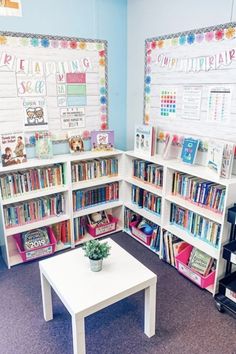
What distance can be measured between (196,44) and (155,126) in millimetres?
811

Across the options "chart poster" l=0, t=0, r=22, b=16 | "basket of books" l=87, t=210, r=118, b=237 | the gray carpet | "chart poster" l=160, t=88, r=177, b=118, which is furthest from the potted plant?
"chart poster" l=0, t=0, r=22, b=16

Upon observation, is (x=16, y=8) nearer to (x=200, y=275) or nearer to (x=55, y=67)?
(x=55, y=67)

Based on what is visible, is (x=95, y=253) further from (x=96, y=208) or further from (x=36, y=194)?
(x=96, y=208)

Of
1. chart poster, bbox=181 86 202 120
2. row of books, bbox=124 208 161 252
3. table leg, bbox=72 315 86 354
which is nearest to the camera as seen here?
table leg, bbox=72 315 86 354

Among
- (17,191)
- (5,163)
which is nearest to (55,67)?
(5,163)

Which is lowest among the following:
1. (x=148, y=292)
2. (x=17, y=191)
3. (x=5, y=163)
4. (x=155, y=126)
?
(x=148, y=292)

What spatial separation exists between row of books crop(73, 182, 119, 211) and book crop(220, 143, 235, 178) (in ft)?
4.07

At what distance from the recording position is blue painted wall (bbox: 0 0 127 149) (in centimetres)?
238

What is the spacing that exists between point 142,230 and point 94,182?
2.19ft

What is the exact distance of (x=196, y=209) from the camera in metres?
2.29

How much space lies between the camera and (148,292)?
1.78m

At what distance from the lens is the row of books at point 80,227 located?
288 cm

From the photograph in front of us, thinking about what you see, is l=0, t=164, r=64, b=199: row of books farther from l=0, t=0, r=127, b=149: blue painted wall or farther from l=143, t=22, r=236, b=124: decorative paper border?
l=143, t=22, r=236, b=124: decorative paper border

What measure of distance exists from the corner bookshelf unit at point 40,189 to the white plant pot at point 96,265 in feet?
3.27
